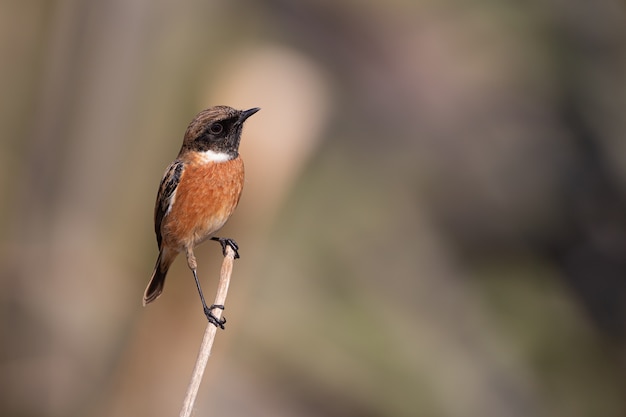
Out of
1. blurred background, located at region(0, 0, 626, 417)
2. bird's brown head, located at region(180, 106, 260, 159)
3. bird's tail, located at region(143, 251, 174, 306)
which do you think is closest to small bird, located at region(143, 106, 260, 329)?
Result: bird's brown head, located at region(180, 106, 260, 159)

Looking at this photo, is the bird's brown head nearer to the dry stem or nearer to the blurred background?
the dry stem

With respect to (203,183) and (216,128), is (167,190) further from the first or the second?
(216,128)

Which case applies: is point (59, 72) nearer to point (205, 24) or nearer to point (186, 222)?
point (205, 24)

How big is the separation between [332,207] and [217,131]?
294 inches

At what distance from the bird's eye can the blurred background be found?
5.35 ft

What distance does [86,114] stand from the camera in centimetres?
764

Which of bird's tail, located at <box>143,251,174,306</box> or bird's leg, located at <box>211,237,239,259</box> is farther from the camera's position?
bird's tail, located at <box>143,251,174,306</box>

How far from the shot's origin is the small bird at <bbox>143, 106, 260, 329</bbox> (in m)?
4.36

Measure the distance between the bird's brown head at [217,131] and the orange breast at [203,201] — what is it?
0.08 m

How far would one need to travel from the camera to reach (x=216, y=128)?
14.4 feet

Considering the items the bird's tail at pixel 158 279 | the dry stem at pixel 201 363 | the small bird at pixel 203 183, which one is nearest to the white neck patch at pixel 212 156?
the small bird at pixel 203 183

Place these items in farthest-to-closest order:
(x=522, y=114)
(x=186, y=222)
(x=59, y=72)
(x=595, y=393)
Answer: (x=522, y=114) < (x=595, y=393) < (x=59, y=72) < (x=186, y=222)

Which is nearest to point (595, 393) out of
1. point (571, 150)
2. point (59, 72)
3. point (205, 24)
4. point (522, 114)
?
point (571, 150)

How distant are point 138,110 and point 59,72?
96 cm
